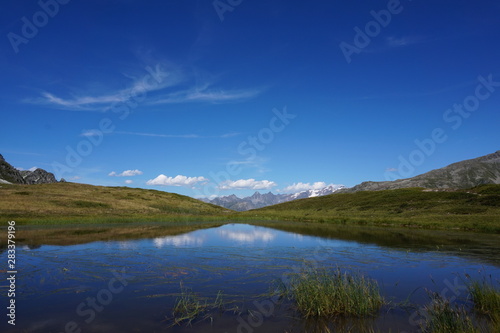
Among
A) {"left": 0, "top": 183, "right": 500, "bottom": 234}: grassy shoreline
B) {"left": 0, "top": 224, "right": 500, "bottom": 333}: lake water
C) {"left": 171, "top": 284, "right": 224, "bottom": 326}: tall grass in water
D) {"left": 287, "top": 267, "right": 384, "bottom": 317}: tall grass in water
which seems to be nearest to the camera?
{"left": 0, "top": 224, "right": 500, "bottom": 333}: lake water

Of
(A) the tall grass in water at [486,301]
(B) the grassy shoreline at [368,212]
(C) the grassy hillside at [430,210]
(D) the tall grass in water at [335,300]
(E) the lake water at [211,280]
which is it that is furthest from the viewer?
(C) the grassy hillside at [430,210]

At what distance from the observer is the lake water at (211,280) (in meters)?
12.7

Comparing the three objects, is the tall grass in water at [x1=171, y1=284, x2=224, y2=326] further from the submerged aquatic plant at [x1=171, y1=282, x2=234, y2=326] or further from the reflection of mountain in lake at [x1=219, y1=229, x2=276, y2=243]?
the reflection of mountain in lake at [x1=219, y1=229, x2=276, y2=243]

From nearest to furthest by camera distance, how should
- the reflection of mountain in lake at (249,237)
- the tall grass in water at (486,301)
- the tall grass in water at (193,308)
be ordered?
the tall grass in water at (193,308), the tall grass in water at (486,301), the reflection of mountain in lake at (249,237)

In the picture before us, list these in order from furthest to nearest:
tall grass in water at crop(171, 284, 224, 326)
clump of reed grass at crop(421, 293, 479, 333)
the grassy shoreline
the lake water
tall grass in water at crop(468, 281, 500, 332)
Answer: the grassy shoreline
tall grass in water at crop(468, 281, 500, 332)
tall grass in water at crop(171, 284, 224, 326)
the lake water
clump of reed grass at crop(421, 293, 479, 333)

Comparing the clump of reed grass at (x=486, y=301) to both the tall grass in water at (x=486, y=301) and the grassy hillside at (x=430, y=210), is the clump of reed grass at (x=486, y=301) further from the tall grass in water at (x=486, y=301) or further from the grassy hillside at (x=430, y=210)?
the grassy hillside at (x=430, y=210)

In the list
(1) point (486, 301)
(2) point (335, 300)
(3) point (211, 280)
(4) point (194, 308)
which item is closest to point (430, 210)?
(1) point (486, 301)

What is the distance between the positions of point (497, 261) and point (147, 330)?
26576 millimetres

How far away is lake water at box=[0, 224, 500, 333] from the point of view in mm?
12672

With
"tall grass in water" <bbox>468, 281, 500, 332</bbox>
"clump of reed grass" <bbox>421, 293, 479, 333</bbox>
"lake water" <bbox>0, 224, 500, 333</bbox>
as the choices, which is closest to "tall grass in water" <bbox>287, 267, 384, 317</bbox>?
"lake water" <bbox>0, 224, 500, 333</bbox>

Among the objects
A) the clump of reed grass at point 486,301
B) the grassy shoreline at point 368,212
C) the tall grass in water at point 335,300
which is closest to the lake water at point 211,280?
the tall grass in water at point 335,300

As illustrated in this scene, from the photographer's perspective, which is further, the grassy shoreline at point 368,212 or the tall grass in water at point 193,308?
the grassy shoreline at point 368,212

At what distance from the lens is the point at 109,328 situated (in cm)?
1212

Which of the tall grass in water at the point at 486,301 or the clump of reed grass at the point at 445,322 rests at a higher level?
the clump of reed grass at the point at 445,322
